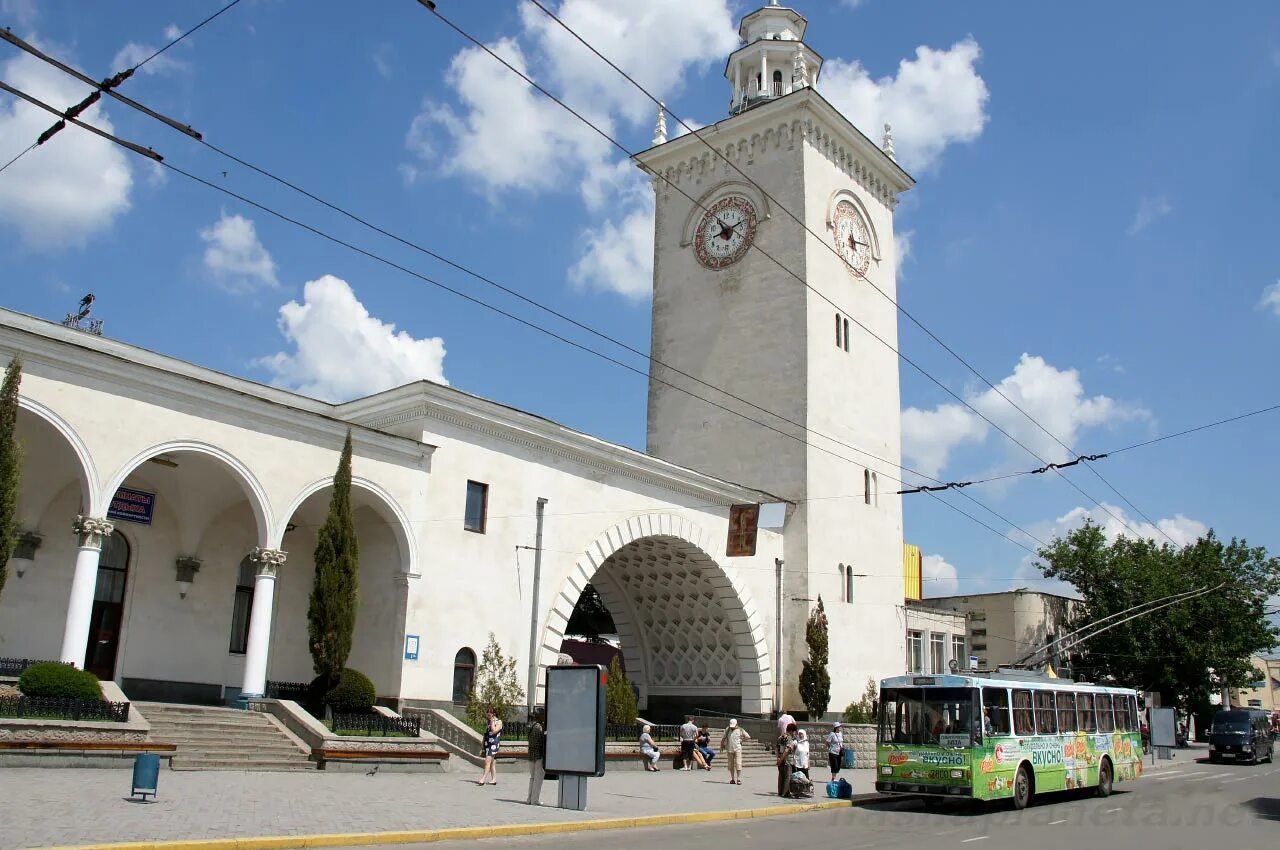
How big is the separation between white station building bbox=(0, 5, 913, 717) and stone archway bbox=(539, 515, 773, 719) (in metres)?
0.11

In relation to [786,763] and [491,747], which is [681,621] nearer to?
[786,763]

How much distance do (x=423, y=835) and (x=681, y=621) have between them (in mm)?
22618

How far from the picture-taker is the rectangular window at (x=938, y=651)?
47.2m

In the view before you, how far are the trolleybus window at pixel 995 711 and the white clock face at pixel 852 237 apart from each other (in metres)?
21.2

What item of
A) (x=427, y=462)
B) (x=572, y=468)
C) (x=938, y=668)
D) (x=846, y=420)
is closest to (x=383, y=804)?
(x=427, y=462)

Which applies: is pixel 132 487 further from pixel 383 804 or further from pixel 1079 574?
pixel 1079 574

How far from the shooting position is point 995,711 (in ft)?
57.5

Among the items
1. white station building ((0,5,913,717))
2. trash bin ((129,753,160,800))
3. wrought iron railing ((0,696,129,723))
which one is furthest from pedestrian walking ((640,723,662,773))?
trash bin ((129,753,160,800))

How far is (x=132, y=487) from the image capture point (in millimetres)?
21609

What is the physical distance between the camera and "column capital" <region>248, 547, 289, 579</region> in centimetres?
2022

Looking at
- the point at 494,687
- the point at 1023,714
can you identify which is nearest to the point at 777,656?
the point at 494,687

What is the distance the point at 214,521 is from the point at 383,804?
11267mm

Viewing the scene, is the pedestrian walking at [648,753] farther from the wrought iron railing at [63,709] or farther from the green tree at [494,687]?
the wrought iron railing at [63,709]

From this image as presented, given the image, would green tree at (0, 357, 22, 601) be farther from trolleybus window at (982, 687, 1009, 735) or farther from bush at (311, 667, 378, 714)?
trolleybus window at (982, 687, 1009, 735)
